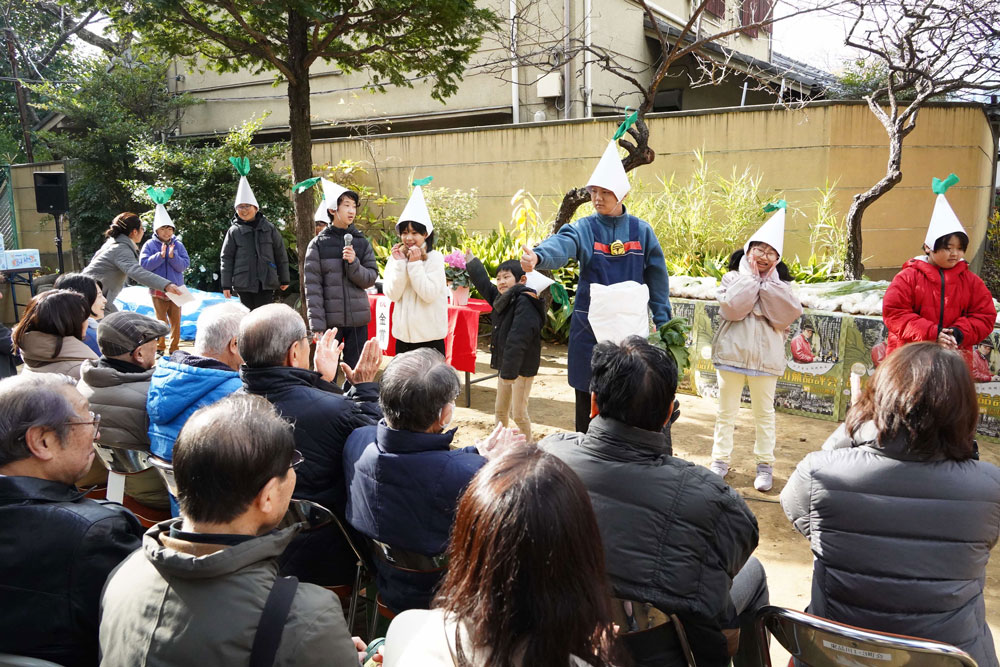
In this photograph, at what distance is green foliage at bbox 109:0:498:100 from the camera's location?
21.4 ft

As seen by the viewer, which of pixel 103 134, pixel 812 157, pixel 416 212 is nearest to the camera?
pixel 416 212

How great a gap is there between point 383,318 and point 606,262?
306cm

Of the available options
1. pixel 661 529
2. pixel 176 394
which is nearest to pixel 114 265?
pixel 176 394

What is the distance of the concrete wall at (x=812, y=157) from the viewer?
9.38 metres

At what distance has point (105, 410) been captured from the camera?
2.86 metres

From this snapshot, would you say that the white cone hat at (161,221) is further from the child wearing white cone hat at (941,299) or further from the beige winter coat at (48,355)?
the child wearing white cone hat at (941,299)

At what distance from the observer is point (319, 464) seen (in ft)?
8.46

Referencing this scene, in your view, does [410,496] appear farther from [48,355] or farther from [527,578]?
[48,355]

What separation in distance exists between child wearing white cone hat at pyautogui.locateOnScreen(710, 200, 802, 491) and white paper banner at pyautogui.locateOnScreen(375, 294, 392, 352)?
306 centimetres

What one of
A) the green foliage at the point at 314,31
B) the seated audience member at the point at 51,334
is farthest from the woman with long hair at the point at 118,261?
the seated audience member at the point at 51,334

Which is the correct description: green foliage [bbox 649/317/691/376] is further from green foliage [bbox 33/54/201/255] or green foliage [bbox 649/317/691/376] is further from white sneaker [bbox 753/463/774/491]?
green foliage [bbox 33/54/201/255]

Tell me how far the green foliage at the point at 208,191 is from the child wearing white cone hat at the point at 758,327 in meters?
7.75

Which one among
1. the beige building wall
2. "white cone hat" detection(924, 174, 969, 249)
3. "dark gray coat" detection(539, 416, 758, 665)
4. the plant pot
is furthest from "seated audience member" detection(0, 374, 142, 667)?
the beige building wall

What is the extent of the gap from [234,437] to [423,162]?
1093cm
